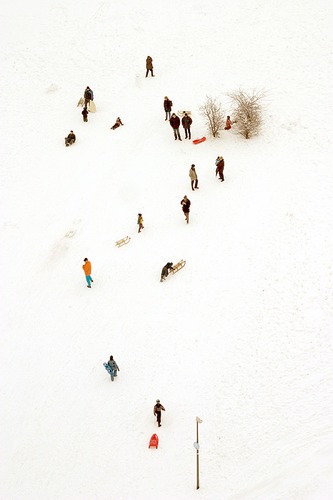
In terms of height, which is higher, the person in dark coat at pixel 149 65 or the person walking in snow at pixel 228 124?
the person in dark coat at pixel 149 65

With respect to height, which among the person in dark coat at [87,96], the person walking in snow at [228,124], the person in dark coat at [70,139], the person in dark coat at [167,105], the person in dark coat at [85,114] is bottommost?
the person walking in snow at [228,124]

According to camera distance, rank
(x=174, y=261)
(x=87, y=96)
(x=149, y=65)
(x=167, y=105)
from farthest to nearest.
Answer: (x=149, y=65) → (x=87, y=96) → (x=167, y=105) → (x=174, y=261)

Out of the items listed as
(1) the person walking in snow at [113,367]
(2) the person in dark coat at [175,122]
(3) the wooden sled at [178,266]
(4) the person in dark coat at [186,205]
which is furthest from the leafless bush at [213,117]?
(1) the person walking in snow at [113,367]

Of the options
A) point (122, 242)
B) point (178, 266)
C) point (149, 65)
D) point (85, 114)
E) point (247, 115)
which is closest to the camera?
point (178, 266)

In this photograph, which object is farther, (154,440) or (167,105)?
(167,105)

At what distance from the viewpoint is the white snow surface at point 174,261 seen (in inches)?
594

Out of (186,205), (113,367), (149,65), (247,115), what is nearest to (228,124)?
(247,115)

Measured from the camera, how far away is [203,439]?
15.1 m

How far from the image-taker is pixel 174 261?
20188 mm

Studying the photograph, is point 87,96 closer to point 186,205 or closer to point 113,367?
point 186,205

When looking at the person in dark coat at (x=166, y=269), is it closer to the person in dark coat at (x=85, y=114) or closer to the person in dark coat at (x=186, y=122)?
the person in dark coat at (x=186, y=122)

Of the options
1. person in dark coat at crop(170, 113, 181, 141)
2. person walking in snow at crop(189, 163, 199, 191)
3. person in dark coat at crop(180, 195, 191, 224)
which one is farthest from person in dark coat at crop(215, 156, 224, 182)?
person in dark coat at crop(170, 113, 181, 141)

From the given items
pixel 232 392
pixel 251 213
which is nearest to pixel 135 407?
pixel 232 392

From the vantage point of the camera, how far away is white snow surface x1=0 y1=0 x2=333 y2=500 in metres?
15.1
